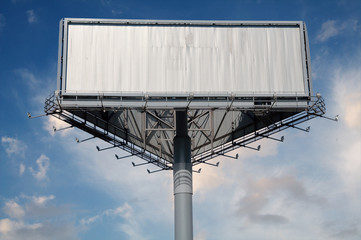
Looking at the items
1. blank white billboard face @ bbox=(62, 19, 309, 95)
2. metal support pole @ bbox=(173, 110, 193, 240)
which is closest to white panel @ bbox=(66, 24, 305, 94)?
blank white billboard face @ bbox=(62, 19, 309, 95)

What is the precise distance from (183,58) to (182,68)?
1.01m

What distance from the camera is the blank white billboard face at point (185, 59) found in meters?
49.8

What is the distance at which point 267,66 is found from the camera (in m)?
50.9

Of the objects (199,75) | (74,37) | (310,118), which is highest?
(74,37)

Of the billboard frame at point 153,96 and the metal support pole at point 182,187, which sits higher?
the billboard frame at point 153,96

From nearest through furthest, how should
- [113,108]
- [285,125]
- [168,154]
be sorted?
[113,108]
[285,125]
[168,154]

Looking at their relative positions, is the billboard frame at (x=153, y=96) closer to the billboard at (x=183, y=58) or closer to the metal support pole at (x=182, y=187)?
the billboard at (x=183, y=58)

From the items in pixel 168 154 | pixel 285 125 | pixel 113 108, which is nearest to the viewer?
pixel 113 108

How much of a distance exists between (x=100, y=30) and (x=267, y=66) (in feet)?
53.4

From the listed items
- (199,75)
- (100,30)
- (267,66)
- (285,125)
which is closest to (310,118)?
(285,125)

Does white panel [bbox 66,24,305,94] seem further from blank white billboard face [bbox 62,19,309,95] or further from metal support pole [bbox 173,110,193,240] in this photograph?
metal support pole [bbox 173,110,193,240]

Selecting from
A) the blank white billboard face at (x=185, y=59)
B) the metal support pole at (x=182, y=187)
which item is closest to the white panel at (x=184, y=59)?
the blank white billboard face at (x=185, y=59)

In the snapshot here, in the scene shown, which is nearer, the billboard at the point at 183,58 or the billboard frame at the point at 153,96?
the billboard frame at the point at 153,96

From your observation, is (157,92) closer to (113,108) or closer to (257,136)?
(113,108)
